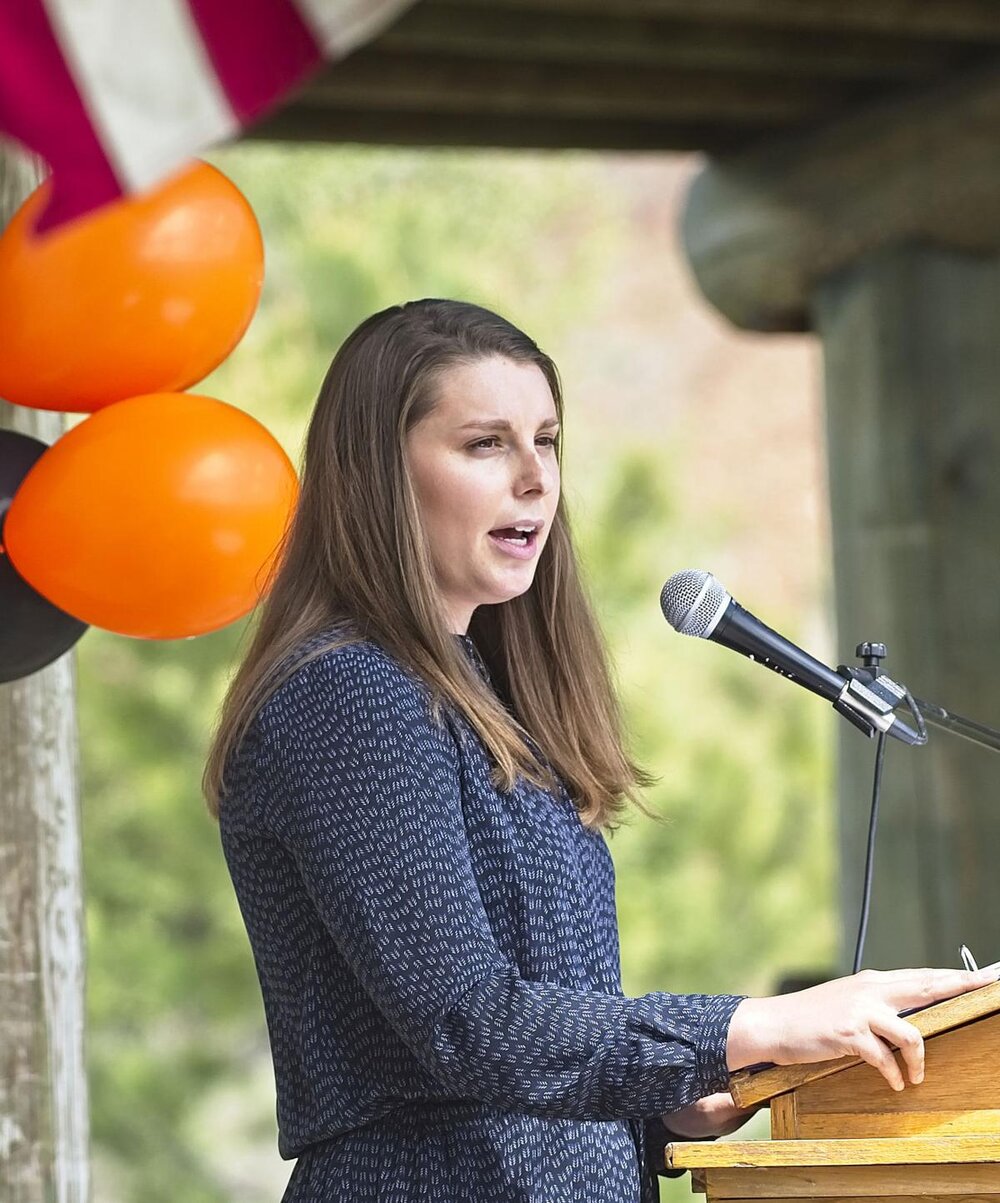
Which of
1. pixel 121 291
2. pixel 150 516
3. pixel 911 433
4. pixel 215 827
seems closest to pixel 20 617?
pixel 150 516

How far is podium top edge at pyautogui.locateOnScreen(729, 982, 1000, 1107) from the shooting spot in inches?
61.5

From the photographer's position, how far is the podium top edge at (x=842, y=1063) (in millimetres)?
1562

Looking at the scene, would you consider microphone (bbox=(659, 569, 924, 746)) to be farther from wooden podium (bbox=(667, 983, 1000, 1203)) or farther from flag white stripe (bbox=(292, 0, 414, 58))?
flag white stripe (bbox=(292, 0, 414, 58))

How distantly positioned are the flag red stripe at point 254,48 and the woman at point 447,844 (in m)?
0.54

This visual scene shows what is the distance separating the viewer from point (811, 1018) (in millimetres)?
1598

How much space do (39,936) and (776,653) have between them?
4.93ft

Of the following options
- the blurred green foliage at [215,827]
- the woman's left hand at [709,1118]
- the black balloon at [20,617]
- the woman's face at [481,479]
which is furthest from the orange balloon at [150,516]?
the blurred green foliage at [215,827]

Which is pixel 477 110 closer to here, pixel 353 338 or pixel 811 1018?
pixel 353 338

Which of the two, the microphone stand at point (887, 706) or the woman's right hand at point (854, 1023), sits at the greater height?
the microphone stand at point (887, 706)

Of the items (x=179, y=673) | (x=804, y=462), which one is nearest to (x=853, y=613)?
(x=179, y=673)

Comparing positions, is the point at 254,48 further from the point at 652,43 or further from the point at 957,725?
the point at 652,43

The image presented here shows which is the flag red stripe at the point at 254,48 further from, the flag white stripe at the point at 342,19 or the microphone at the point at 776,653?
the microphone at the point at 776,653

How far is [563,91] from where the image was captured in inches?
205

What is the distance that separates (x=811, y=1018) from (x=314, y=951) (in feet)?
1.51
